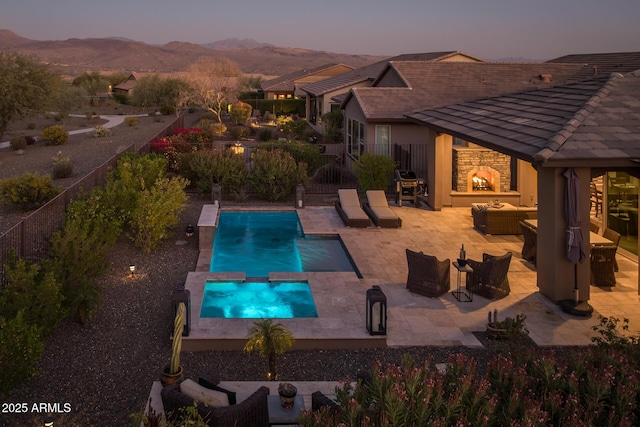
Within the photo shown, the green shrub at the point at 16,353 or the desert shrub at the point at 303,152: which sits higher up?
the desert shrub at the point at 303,152

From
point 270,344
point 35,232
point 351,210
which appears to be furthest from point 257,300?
point 351,210

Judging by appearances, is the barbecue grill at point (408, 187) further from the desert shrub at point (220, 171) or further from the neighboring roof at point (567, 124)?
the desert shrub at point (220, 171)

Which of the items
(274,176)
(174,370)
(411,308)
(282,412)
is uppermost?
(274,176)

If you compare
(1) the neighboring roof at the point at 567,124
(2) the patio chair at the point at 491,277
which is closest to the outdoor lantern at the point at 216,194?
(1) the neighboring roof at the point at 567,124

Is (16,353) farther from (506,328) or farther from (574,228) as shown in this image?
(574,228)

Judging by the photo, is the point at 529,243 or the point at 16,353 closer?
the point at 16,353

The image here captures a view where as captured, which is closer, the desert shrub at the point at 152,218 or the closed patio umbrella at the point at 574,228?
the closed patio umbrella at the point at 574,228

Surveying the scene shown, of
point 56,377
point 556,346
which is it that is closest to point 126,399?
point 56,377

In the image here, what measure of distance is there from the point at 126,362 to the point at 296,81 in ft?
184

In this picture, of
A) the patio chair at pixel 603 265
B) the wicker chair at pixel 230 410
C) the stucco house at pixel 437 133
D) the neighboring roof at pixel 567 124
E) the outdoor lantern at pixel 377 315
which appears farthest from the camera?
the stucco house at pixel 437 133

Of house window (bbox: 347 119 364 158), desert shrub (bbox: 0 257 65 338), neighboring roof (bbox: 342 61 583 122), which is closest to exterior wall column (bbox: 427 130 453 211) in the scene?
neighboring roof (bbox: 342 61 583 122)

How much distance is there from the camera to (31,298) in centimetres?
898

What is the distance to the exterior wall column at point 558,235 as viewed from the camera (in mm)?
11281

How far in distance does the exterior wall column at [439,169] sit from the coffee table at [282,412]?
44.6 feet
